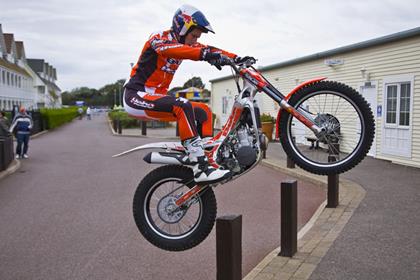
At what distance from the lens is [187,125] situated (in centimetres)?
386

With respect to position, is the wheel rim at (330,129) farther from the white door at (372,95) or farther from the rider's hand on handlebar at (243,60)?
the white door at (372,95)

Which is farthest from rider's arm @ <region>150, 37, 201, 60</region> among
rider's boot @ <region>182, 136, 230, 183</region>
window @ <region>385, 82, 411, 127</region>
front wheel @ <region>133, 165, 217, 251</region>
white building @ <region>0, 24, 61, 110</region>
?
white building @ <region>0, 24, 61, 110</region>

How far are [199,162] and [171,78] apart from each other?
2.79 ft

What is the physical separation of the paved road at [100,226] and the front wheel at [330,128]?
522cm

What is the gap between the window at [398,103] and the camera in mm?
15633

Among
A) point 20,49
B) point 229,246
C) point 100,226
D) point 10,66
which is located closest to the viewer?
point 229,246

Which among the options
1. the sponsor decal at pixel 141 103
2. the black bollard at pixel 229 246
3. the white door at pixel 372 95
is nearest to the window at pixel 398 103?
Result: the white door at pixel 372 95

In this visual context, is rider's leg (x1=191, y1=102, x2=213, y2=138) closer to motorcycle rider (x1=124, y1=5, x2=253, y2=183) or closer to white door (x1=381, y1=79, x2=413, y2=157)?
motorcycle rider (x1=124, y1=5, x2=253, y2=183)

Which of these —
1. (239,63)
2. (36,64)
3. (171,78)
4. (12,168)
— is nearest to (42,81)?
(36,64)

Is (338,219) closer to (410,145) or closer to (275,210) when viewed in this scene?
(275,210)

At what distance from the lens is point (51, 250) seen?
941cm

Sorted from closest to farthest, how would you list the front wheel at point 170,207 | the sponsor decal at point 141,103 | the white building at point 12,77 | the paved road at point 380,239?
the sponsor decal at point 141,103 → the front wheel at point 170,207 → the paved road at point 380,239 → the white building at point 12,77

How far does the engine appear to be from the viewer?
3.73m

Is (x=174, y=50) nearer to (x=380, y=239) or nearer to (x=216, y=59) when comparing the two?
(x=216, y=59)
